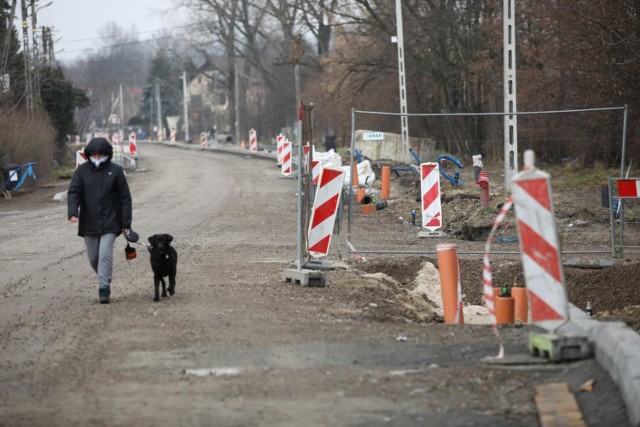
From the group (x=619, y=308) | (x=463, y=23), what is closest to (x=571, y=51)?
(x=463, y=23)

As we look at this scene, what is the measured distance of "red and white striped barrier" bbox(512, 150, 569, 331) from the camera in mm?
7539

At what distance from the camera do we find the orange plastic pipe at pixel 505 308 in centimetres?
1165

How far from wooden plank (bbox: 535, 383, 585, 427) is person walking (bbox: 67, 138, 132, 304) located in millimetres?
5589

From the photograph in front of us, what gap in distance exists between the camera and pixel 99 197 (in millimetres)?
11312

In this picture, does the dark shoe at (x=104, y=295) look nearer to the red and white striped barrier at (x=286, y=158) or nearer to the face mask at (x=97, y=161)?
the face mask at (x=97, y=161)

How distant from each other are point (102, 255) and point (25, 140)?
2528cm

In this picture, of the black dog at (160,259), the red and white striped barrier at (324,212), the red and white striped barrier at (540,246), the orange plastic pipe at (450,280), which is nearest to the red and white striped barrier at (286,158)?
the red and white striped barrier at (324,212)

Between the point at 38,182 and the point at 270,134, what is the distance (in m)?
53.5

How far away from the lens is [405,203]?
25.7 meters

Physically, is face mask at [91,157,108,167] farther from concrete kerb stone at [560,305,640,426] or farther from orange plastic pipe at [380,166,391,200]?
orange plastic pipe at [380,166,391,200]

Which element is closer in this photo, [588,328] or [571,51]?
[588,328]

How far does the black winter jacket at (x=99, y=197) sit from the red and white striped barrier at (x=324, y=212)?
2.41 m

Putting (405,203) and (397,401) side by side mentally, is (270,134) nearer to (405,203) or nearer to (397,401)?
(405,203)

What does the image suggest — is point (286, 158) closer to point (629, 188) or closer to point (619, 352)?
point (629, 188)
